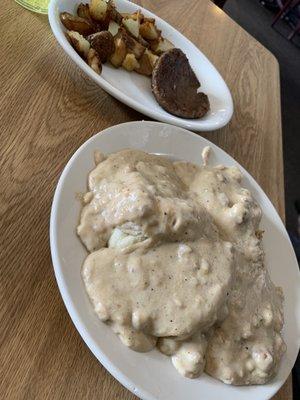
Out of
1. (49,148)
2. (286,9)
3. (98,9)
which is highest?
(98,9)

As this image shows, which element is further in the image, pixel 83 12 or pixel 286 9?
pixel 286 9

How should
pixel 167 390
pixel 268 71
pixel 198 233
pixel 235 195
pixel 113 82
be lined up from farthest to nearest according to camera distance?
pixel 268 71, pixel 113 82, pixel 235 195, pixel 198 233, pixel 167 390

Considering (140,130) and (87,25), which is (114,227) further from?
(87,25)

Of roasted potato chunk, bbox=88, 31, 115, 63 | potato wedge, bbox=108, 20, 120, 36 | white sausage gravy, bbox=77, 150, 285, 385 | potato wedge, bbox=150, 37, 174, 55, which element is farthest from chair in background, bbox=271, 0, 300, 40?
white sausage gravy, bbox=77, 150, 285, 385

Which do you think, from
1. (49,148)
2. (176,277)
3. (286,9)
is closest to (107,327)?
(176,277)

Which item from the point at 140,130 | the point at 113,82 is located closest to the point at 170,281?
the point at 140,130

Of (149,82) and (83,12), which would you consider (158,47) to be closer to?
(149,82)
